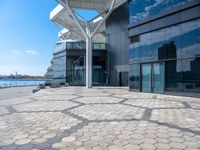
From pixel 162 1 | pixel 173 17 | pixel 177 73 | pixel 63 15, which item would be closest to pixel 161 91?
pixel 177 73

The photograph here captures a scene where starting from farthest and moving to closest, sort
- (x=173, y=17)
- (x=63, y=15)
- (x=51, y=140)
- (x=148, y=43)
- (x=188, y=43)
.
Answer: (x=63, y=15) → (x=148, y=43) → (x=173, y=17) → (x=188, y=43) → (x=51, y=140)

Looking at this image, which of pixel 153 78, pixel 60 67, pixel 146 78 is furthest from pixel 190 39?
pixel 60 67

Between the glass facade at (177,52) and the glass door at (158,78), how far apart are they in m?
0.45

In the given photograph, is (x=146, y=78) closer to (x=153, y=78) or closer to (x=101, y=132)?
(x=153, y=78)

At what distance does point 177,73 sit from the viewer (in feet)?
51.3

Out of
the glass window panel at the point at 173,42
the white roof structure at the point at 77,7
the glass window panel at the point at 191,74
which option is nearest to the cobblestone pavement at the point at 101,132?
the glass window panel at the point at 191,74

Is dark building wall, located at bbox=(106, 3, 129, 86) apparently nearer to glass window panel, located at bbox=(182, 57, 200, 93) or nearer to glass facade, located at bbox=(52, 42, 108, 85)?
glass facade, located at bbox=(52, 42, 108, 85)

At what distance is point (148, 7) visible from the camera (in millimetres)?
18562

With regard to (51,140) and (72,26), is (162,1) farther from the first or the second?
(72,26)

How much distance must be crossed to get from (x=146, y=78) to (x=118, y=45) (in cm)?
1349

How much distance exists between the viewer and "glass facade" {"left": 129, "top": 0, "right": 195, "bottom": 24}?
16.3 metres

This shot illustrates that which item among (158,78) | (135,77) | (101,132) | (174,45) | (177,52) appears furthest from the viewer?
(135,77)

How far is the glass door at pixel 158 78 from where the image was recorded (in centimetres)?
1714

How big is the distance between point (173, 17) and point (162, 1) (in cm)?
202
